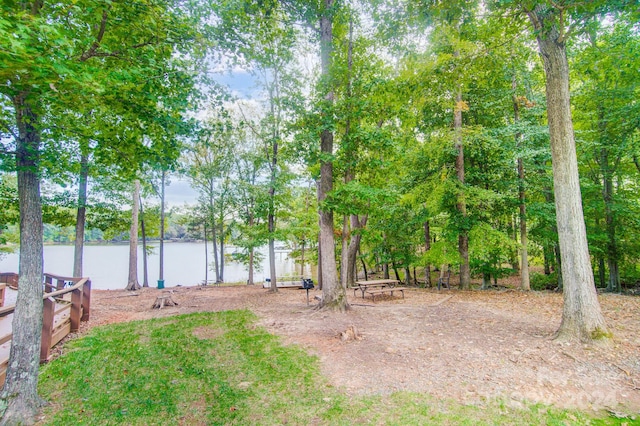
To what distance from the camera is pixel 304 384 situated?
4.21 m

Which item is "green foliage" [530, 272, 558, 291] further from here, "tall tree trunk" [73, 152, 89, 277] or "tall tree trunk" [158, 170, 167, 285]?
"tall tree trunk" [73, 152, 89, 277]

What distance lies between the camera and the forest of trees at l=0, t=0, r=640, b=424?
3.51m

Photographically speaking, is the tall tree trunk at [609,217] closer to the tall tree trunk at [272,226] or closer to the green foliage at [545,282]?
the green foliage at [545,282]

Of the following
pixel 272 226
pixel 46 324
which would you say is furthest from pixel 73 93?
pixel 272 226

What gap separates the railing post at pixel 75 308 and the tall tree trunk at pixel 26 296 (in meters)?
3.76

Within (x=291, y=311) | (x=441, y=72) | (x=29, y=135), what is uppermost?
(x=441, y=72)

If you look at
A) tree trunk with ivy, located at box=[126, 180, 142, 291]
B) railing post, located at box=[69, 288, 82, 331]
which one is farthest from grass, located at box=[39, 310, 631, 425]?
tree trunk with ivy, located at box=[126, 180, 142, 291]

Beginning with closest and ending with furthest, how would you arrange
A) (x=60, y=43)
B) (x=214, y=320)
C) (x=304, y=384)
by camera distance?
(x=60, y=43) < (x=304, y=384) < (x=214, y=320)

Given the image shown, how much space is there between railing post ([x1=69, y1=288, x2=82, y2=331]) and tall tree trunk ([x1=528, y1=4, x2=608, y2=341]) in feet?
31.7

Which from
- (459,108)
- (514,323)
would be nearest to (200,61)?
(514,323)

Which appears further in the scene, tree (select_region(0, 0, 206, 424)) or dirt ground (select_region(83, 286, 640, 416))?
dirt ground (select_region(83, 286, 640, 416))

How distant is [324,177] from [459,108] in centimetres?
581

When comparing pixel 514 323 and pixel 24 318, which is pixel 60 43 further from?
pixel 514 323

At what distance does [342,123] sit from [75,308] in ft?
26.0
